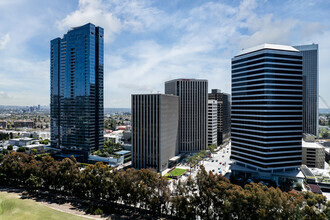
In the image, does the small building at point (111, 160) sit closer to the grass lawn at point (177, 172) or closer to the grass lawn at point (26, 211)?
the grass lawn at point (177, 172)

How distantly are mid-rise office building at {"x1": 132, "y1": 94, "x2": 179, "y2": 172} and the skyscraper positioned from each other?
143147 mm

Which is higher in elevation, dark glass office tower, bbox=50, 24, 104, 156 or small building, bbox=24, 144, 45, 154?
dark glass office tower, bbox=50, 24, 104, 156

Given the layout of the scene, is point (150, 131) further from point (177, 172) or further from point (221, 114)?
point (221, 114)

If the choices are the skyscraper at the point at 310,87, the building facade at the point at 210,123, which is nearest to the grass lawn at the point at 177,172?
the building facade at the point at 210,123

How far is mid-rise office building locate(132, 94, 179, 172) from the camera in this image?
3381 inches

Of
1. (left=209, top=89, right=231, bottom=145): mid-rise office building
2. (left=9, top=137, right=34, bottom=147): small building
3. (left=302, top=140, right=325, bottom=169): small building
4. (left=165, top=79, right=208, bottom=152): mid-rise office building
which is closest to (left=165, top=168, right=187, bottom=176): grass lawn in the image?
(left=165, top=79, right=208, bottom=152): mid-rise office building

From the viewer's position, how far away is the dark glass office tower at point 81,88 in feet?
344

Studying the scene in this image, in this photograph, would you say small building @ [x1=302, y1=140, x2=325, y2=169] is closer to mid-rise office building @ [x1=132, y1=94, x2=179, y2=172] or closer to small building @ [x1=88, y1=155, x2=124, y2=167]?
mid-rise office building @ [x1=132, y1=94, x2=179, y2=172]

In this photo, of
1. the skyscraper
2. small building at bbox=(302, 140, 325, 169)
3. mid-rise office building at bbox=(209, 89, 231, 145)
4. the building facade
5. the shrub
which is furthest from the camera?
the skyscraper

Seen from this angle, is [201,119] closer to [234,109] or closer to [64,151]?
[234,109]

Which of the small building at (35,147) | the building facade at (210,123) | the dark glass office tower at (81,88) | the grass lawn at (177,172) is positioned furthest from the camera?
the building facade at (210,123)

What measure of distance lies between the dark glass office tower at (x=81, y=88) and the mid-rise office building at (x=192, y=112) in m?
45.0

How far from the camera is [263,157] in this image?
7206cm

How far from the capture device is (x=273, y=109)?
72.4 metres
